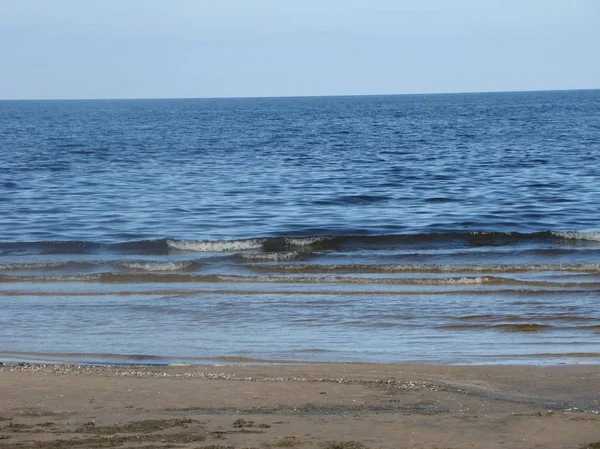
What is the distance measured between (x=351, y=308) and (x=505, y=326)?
2.59 meters

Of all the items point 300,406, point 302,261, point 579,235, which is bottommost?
point 302,261

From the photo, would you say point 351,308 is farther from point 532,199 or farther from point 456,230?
point 532,199

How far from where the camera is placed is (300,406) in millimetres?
8148

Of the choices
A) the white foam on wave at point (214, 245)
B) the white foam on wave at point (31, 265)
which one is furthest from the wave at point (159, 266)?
the white foam on wave at point (214, 245)

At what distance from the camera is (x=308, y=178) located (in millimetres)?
35719

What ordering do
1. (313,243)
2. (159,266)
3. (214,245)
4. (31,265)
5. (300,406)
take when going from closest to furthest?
1. (300,406)
2. (159,266)
3. (31,265)
4. (214,245)
5. (313,243)

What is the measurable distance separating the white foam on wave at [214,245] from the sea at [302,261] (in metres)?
0.07

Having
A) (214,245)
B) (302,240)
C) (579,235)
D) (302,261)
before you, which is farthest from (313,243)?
(579,235)

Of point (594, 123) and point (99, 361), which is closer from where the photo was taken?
point (99, 361)

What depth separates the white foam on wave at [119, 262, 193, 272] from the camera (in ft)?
61.0

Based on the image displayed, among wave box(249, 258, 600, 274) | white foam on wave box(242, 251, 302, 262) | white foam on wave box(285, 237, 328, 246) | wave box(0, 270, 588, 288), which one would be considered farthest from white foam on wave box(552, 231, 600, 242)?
white foam on wave box(242, 251, 302, 262)

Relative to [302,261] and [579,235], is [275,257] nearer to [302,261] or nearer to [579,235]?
[302,261]

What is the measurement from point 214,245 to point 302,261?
2.68 metres

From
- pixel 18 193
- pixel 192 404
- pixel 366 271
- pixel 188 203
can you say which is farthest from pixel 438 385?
pixel 18 193
